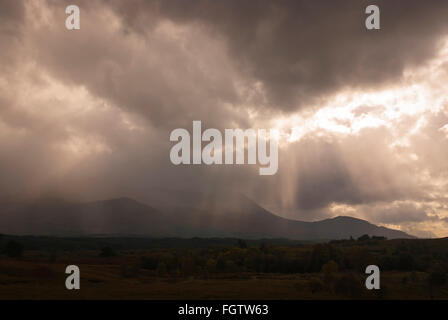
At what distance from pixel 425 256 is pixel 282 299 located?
8643cm

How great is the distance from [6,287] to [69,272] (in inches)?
662

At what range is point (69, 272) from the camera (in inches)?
2842
